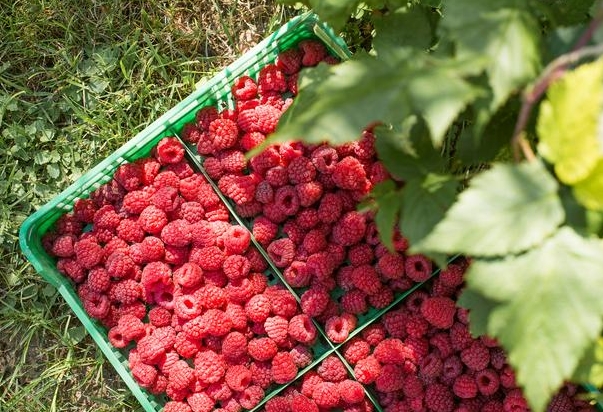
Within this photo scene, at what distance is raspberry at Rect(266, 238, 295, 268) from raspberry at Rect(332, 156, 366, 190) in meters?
0.18

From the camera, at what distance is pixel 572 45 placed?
1.03 metres

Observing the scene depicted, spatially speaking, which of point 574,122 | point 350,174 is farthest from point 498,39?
point 350,174

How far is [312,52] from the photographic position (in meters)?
1.74

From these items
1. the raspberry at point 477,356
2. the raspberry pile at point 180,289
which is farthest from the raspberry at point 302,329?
the raspberry at point 477,356

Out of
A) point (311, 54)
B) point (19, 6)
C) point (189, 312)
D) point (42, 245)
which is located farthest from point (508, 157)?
point (19, 6)

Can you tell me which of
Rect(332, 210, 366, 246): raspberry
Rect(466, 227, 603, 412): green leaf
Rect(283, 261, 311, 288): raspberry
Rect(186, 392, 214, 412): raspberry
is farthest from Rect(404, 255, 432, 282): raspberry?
Rect(466, 227, 603, 412): green leaf

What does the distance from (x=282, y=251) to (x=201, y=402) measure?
0.39 m

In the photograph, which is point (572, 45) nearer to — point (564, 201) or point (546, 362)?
point (564, 201)

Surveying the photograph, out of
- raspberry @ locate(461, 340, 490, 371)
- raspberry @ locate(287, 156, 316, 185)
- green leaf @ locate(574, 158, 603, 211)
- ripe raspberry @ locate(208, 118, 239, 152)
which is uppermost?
green leaf @ locate(574, 158, 603, 211)

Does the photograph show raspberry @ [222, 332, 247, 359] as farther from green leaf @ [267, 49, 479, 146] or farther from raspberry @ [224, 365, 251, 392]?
green leaf @ [267, 49, 479, 146]

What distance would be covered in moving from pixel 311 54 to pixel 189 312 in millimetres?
662

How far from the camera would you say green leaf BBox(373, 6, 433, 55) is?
1.25 m

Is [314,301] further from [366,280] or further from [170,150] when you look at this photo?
[170,150]

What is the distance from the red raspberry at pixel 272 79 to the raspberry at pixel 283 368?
2.04 ft
